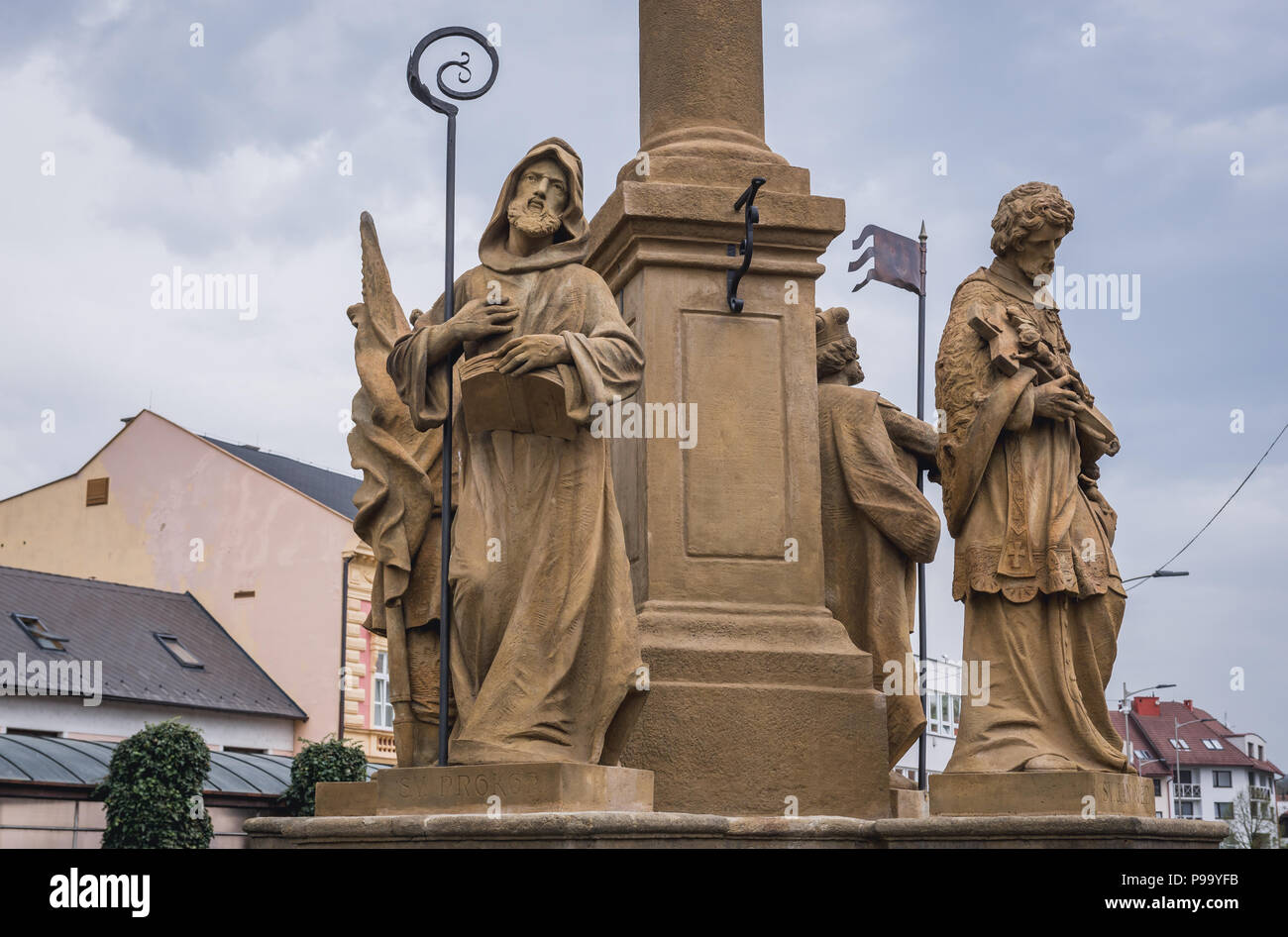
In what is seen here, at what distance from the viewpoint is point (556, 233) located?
24.0ft

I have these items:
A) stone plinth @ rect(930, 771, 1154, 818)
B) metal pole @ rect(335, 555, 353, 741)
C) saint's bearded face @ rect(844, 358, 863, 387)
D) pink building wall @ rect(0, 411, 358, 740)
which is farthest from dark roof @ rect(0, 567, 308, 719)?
stone plinth @ rect(930, 771, 1154, 818)

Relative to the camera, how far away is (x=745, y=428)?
26.3ft

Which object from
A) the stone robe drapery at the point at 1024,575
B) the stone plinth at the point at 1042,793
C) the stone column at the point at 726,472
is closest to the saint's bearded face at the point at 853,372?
the stone column at the point at 726,472

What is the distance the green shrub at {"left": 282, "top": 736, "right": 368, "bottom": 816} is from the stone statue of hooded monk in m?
23.2

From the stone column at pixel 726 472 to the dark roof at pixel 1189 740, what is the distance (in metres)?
66.4

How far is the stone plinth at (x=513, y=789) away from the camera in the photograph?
6.05 metres

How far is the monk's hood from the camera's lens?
7219mm

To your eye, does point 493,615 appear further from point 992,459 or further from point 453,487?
point 992,459

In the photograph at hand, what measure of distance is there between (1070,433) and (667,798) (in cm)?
250

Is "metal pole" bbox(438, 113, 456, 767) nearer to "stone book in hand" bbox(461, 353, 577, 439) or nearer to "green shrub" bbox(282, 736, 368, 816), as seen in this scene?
"stone book in hand" bbox(461, 353, 577, 439)

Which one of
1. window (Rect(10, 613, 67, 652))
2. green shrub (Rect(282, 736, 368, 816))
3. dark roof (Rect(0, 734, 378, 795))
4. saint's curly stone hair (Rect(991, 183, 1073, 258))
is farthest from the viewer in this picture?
window (Rect(10, 613, 67, 652))

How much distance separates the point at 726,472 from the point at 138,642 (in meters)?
33.4
